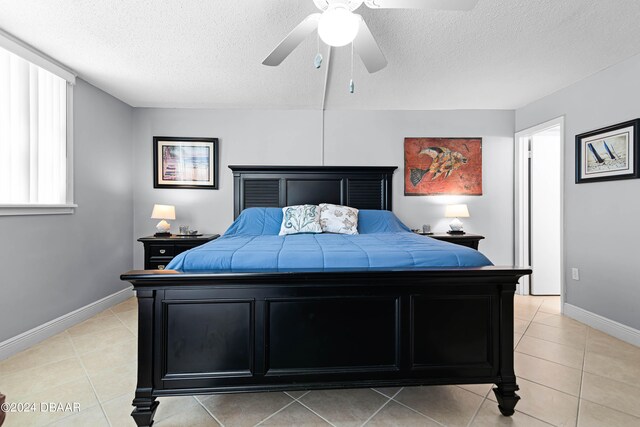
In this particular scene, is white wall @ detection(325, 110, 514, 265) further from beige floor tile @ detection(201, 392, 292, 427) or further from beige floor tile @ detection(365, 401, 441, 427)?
beige floor tile @ detection(201, 392, 292, 427)

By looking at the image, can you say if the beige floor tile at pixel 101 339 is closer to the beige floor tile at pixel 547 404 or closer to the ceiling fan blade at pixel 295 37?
the ceiling fan blade at pixel 295 37

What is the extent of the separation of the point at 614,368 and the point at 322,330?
2.19m

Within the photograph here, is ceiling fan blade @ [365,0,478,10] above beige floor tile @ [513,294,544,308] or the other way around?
above

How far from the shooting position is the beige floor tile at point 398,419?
1.45 metres

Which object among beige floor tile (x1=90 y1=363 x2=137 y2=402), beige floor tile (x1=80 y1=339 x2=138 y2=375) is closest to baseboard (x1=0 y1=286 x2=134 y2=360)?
beige floor tile (x1=80 y1=339 x2=138 y2=375)

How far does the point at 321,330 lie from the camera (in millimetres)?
1503

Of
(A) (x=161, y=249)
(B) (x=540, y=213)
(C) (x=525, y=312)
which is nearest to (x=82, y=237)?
(A) (x=161, y=249)

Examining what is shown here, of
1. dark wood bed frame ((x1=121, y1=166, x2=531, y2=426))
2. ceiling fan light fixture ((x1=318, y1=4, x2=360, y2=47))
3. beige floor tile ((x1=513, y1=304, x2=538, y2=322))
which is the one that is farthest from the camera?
beige floor tile ((x1=513, y1=304, x2=538, y2=322))

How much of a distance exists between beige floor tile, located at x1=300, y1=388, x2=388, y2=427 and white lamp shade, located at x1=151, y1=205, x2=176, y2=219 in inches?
106

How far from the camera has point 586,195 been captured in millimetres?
2850

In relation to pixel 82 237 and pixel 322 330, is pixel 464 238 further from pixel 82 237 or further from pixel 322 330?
pixel 82 237

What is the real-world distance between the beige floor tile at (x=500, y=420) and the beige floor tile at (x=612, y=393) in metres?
0.49

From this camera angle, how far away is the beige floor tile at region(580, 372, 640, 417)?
1589mm

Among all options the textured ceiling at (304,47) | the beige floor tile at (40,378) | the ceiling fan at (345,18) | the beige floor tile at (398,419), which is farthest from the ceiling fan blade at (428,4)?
the beige floor tile at (40,378)
